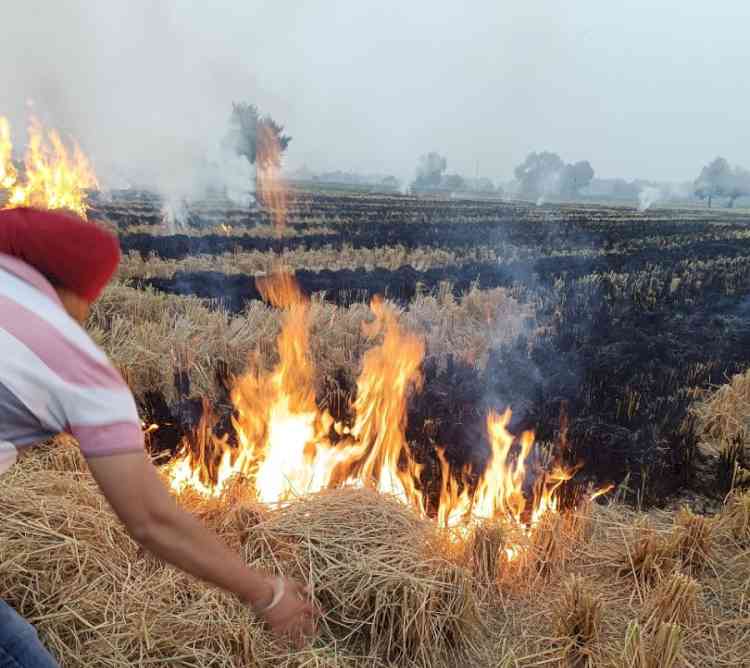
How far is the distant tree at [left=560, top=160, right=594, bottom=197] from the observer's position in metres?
123

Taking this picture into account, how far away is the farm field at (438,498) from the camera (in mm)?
2635

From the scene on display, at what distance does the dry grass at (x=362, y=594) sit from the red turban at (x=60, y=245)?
64.3 inches

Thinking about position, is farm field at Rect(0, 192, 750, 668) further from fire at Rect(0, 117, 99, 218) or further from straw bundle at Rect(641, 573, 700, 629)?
Result: fire at Rect(0, 117, 99, 218)

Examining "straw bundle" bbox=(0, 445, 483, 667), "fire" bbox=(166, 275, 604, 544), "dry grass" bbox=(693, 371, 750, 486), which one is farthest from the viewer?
"dry grass" bbox=(693, 371, 750, 486)

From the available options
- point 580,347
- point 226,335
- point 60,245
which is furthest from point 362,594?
point 580,347

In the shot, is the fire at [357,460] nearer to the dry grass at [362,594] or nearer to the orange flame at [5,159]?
the dry grass at [362,594]

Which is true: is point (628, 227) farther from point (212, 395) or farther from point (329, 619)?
point (329, 619)

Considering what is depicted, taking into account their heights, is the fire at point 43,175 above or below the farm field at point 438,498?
above

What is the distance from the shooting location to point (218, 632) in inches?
97.7

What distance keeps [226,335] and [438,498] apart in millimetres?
3233

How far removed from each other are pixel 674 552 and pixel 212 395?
376cm

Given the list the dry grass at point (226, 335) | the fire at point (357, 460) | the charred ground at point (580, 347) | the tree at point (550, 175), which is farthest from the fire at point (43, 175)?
the tree at point (550, 175)

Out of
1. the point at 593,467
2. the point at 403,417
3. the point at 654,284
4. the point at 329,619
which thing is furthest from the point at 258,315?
the point at 654,284

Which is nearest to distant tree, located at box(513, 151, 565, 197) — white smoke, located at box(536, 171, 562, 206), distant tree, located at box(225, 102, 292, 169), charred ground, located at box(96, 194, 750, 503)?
white smoke, located at box(536, 171, 562, 206)
